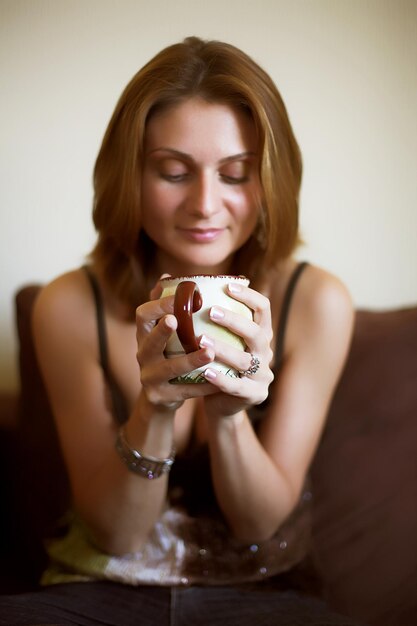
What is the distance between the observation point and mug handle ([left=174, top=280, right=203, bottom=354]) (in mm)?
675

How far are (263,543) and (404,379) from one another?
1.17ft

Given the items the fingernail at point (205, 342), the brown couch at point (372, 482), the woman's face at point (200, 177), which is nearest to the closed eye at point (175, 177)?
the woman's face at point (200, 177)

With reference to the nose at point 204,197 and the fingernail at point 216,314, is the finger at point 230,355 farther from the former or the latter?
the nose at point 204,197

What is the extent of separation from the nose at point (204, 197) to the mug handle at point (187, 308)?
0.87 ft

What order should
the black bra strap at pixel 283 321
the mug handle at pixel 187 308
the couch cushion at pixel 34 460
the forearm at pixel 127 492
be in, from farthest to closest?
1. the couch cushion at pixel 34 460
2. the black bra strap at pixel 283 321
3. the forearm at pixel 127 492
4. the mug handle at pixel 187 308

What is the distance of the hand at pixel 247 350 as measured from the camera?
0.72 meters

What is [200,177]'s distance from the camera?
956mm

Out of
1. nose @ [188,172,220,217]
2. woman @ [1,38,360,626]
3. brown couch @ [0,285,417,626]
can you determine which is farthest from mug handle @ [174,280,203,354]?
brown couch @ [0,285,417,626]

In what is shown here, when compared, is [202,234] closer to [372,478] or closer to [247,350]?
[247,350]

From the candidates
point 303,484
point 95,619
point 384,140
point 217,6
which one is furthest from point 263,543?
point 217,6

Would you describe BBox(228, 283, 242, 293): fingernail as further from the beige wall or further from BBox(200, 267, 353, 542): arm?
the beige wall

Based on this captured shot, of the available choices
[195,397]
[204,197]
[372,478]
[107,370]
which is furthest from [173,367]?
[372,478]

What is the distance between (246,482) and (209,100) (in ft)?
1.70

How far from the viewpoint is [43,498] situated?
4.32 ft
